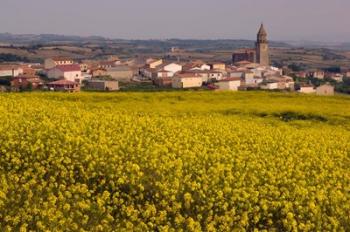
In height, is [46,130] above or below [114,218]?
above

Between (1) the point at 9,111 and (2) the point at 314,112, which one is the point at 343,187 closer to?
(1) the point at 9,111

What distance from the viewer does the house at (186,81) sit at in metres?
128

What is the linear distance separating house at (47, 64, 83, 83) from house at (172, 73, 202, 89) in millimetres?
22757

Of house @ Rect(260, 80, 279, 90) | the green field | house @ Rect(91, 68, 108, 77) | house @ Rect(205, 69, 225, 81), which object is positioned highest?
the green field

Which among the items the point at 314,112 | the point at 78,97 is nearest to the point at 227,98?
the point at 314,112

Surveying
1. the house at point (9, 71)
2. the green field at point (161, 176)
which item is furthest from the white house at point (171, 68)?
the green field at point (161, 176)

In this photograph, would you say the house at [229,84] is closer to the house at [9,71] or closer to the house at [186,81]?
the house at [186,81]

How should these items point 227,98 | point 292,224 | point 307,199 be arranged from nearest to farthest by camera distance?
point 292,224, point 307,199, point 227,98

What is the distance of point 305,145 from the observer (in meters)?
20.4

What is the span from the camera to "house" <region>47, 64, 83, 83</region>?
134 m

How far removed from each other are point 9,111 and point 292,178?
10885 mm

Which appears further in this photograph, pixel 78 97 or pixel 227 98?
pixel 227 98

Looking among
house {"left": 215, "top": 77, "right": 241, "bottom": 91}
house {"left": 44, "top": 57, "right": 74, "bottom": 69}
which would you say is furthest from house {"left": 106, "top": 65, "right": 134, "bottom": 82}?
house {"left": 215, "top": 77, "right": 241, "bottom": 91}

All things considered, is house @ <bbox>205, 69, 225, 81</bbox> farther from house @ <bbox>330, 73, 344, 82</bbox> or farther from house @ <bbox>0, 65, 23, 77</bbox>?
house @ <bbox>0, 65, 23, 77</bbox>
